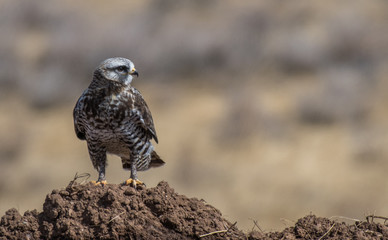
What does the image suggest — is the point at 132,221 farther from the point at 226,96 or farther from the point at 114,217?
the point at 226,96

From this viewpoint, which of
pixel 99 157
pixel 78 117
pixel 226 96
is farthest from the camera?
pixel 226 96

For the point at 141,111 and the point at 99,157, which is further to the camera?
the point at 99,157

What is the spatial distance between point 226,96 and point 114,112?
10956 mm

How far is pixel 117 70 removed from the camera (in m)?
6.77

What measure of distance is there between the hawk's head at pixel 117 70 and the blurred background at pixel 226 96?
5.47 metres

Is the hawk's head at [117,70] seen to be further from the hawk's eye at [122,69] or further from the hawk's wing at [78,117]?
the hawk's wing at [78,117]

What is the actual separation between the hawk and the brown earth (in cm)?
126

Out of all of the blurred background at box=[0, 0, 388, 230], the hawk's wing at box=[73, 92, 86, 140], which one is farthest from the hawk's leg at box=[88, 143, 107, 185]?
the blurred background at box=[0, 0, 388, 230]

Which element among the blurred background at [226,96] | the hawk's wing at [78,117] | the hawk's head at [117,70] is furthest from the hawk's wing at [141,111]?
the blurred background at [226,96]

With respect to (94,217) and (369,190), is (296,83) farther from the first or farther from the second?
(94,217)

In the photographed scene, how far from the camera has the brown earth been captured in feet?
16.9

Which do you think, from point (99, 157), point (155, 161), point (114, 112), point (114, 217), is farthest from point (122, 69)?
point (114, 217)

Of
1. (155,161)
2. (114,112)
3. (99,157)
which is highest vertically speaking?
(155,161)

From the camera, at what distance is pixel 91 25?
71.9 ft
